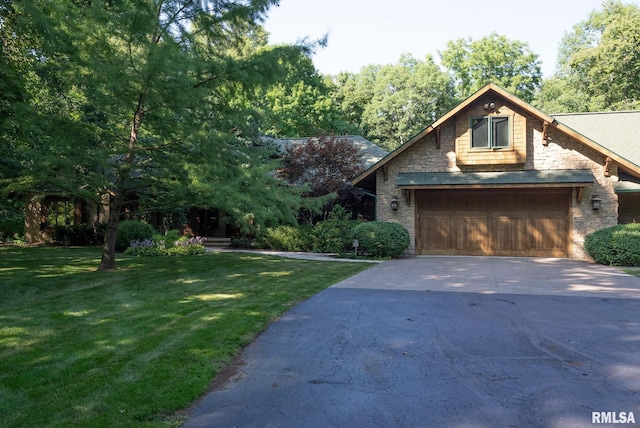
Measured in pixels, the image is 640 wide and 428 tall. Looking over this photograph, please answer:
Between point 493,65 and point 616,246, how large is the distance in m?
30.6

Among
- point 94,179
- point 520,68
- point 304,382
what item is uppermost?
point 520,68

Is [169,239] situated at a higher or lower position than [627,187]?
lower

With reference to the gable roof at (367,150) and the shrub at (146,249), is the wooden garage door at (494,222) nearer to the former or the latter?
the gable roof at (367,150)

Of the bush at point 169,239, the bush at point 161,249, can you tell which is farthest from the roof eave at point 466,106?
the bush at point 169,239

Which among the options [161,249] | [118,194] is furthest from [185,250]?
[118,194]

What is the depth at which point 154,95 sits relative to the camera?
815cm

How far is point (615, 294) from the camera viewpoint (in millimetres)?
8289

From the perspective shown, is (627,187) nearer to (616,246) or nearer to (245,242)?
(616,246)

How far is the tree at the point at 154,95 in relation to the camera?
26.7 ft

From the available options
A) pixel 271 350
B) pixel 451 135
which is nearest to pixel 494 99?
pixel 451 135

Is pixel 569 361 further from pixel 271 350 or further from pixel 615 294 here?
pixel 615 294

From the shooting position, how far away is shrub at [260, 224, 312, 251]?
686 inches

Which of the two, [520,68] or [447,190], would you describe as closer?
[447,190]

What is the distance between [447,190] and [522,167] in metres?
2.69
